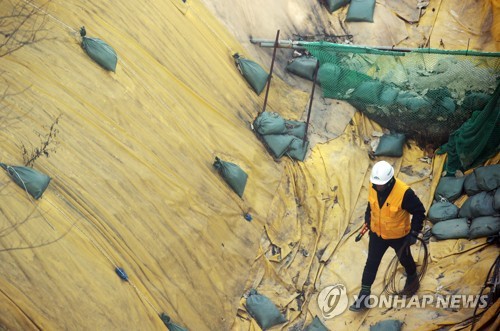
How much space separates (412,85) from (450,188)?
1.46 m

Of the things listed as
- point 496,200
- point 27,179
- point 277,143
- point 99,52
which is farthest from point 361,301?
point 99,52

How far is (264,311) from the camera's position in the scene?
950 cm

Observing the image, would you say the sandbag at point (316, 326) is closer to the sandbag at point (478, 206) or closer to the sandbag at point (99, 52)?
the sandbag at point (478, 206)

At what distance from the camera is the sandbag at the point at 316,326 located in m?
9.46

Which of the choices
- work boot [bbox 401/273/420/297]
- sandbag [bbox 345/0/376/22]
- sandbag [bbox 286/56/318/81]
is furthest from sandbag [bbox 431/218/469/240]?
sandbag [bbox 345/0/376/22]

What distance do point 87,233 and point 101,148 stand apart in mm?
1039

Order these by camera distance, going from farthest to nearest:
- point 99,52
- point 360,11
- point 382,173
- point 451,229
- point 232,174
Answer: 1. point 360,11
2. point 451,229
3. point 232,174
4. point 99,52
5. point 382,173

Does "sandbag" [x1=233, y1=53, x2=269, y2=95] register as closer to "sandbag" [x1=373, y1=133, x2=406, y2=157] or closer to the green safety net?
the green safety net

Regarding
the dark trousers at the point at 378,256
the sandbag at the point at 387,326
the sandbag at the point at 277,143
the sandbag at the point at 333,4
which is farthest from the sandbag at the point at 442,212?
the sandbag at the point at 333,4

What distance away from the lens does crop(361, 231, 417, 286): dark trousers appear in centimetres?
935

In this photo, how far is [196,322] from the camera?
926 cm

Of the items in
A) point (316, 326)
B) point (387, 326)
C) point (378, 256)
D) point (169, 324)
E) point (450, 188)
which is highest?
point (450, 188)

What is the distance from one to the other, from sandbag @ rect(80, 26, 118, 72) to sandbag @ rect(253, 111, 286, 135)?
197 centimetres

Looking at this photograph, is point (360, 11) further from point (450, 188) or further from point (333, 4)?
point (450, 188)
